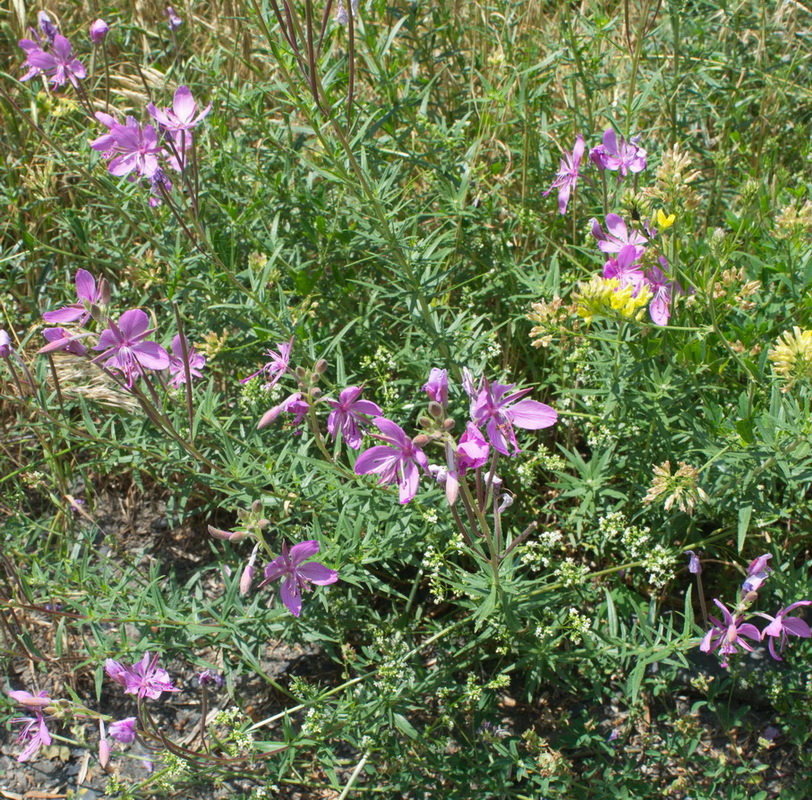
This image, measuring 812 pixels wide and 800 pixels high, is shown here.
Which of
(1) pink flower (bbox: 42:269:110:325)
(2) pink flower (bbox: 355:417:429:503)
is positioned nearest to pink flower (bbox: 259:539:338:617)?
(2) pink flower (bbox: 355:417:429:503)

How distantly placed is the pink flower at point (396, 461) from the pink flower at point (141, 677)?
48.4 inches

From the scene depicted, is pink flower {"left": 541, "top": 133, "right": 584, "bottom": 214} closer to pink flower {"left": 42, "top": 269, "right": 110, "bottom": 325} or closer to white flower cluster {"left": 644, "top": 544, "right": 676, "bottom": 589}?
white flower cluster {"left": 644, "top": 544, "right": 676, "bottom": 589}

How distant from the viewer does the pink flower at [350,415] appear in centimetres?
224

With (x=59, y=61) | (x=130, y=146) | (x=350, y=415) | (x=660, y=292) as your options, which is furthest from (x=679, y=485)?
(x=59, y=61)

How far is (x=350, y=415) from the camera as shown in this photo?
7.62 feet

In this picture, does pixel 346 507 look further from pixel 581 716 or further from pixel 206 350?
pixel 581 716

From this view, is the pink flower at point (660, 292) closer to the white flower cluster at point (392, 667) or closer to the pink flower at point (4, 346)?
the white flower cluster at point (392, 667)

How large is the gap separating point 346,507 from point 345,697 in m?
0.72

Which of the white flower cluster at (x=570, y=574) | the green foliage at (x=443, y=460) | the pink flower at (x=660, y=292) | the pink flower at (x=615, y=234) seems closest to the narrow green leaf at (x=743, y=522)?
the green foliage at (x=443, y=460)

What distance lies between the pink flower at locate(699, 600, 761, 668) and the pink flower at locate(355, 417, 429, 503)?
43.2 inches

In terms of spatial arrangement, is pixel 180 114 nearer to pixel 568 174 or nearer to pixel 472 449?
pixel 568 174

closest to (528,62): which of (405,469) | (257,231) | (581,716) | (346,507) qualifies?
(257,231)

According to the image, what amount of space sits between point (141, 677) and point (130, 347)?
1201 millimetres

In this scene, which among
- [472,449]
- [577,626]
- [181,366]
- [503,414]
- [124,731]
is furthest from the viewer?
[181,366]
